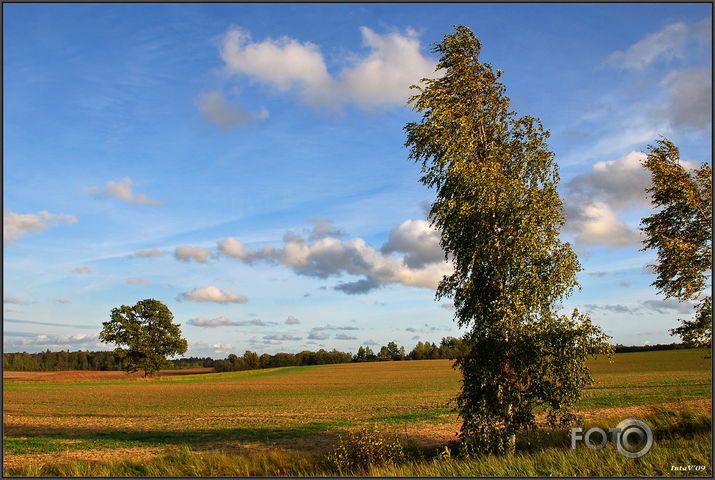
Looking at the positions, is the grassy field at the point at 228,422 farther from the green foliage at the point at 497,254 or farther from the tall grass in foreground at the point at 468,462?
the green foliage at the point at 497,254

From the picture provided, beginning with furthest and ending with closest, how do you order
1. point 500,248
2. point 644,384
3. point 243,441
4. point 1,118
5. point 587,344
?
point 644,384 → point 243,441 → point 500,248 → point 587,344 → point 1,118

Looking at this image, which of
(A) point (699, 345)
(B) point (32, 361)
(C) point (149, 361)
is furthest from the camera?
(B) point (32, 361)

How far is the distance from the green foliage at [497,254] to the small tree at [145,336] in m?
83.9

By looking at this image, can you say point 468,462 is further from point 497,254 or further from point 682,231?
point 682,231

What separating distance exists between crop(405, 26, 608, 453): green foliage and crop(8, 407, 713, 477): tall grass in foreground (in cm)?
170

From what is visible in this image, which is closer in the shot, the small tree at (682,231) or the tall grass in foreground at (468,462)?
the tall grass in foreground at (468,462)

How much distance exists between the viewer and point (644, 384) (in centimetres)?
4634

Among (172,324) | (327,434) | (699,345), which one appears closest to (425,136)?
(699,345)

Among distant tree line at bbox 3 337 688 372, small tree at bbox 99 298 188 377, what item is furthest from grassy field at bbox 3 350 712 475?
distant tree line at bbox 3 337 688 372

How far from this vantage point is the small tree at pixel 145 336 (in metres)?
85.9

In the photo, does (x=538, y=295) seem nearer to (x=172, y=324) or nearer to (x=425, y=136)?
(x=425, y=136)

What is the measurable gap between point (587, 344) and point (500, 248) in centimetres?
408

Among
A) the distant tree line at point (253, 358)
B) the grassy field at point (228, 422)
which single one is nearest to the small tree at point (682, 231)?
the grassy field at point (228, 422)

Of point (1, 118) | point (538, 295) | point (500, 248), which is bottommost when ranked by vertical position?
point (538, 295)
